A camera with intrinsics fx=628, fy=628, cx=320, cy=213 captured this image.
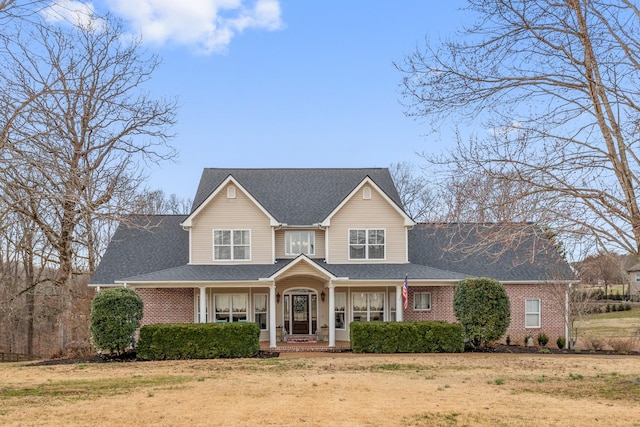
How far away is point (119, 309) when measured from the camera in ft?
71.2

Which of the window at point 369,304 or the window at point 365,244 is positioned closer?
the window at point 365,244

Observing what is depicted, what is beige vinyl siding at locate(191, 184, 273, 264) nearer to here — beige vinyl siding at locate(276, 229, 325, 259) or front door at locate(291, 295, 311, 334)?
beige vinyl siding at locate(276, 229, 325, 259)

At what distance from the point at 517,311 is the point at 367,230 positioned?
24.8 ft

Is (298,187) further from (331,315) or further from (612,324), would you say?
(612,324)

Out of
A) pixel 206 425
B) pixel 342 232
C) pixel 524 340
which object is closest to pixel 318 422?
pixel 206 425

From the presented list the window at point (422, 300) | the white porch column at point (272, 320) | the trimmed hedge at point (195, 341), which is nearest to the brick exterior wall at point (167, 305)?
the white porch column at point (272, 320)

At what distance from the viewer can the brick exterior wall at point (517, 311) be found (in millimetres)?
27688

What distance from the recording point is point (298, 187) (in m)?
30.5

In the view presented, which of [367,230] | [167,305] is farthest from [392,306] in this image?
[167,305]

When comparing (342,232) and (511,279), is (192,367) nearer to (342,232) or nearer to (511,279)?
(342,232)

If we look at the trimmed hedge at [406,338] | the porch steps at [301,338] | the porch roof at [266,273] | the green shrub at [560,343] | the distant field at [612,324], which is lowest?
the distant field at [612,324]

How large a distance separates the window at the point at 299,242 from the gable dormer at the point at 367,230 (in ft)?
3.45

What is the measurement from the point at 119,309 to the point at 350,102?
35.0 ft

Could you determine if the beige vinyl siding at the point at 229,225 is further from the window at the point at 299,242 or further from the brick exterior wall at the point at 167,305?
the brick exterior wall at the point at 167,305
